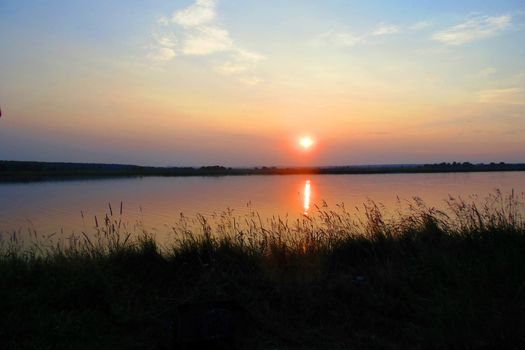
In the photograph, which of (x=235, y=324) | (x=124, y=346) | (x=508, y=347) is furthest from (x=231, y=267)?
(x=508, y=347)

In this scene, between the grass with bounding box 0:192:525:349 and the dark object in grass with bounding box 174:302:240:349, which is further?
the grass with bounding box 0:192:525:349

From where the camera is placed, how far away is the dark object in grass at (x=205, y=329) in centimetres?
400

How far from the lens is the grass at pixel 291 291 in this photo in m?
4.23

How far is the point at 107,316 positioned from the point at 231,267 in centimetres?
191

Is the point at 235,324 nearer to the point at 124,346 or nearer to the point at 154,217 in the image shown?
the point at 124,346

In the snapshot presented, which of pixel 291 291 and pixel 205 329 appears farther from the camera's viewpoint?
pixel 291 291

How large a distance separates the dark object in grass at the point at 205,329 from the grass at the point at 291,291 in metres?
0.24

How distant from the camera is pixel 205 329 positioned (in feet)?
13.4

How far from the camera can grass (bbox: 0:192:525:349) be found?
4227 millimetres

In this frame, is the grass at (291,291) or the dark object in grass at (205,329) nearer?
A: the dark object in grass at (205,329)

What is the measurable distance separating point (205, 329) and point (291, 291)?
1.52m

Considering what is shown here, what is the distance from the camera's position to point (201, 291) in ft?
17.3

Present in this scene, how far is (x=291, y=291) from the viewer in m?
5.27

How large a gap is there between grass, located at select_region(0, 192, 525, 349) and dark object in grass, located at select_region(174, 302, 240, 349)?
0.79 feet
